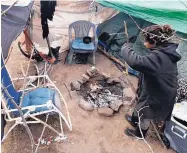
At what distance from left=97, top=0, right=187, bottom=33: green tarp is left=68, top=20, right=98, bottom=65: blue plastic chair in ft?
4.48

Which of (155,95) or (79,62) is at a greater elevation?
(155,95)

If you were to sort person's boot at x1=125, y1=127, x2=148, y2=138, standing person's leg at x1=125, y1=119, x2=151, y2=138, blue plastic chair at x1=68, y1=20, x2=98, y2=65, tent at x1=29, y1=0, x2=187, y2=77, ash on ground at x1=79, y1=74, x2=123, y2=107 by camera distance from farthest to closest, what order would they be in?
1. blue plastic chair at x1=68, y1=20, x2=98, y2=65
2. tent at x1=29, y1=0, x2=187, y2=77
3. ash on ground at x1=79, y1=74, x2=123, y2=107
4. person's boot at x1=125, y1=127, x2=148, y2=138
5. standing person's leg at x1=125, y1=119, x2=151, y2=138

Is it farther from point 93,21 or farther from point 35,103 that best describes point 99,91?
point 93,21

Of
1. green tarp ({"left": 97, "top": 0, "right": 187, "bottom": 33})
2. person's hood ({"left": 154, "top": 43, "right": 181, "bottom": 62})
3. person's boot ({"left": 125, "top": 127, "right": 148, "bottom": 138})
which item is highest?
green tarp ({"left": 97, "top": 0, "right": 187, "bottom": 33})

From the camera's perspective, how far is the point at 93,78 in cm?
590

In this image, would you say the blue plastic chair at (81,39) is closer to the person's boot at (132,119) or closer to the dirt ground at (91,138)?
the dirt ground at (91,138)

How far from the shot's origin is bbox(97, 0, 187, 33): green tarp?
15.2 ft

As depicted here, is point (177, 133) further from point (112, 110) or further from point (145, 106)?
point (112, 110)

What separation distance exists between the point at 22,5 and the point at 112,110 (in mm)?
2529

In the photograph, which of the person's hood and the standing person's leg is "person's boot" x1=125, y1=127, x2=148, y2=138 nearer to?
the standing person's leg

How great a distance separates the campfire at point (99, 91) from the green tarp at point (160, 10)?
1.59 m

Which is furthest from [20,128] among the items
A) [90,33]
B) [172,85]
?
[90,33]

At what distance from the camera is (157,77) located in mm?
3301

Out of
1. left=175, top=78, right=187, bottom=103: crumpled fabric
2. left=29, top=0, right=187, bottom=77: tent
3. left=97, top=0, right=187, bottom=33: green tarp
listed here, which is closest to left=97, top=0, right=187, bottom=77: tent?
left=97, top=0, right=187, bottom=33: green tarp
